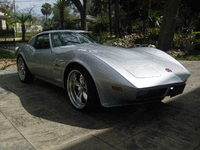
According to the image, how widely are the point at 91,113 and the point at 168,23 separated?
7.57m

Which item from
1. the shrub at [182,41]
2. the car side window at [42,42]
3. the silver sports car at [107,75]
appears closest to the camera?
the silver sports car at [107,75]

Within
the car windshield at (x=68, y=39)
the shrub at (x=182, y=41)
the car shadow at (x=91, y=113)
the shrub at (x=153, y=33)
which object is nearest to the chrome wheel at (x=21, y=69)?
the car shadow at (x=91, y=113)

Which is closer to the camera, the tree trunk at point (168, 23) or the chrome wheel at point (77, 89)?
the chrome wheel at point (77, 89)

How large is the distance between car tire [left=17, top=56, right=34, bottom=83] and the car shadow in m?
0.68

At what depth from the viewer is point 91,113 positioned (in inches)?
112

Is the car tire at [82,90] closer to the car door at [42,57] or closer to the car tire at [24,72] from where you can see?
the car door at [42,57]

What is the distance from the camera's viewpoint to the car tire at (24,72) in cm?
441

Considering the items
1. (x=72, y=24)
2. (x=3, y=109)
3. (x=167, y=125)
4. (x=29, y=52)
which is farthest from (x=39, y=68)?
(x=72, y=24)

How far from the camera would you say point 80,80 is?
115 inches

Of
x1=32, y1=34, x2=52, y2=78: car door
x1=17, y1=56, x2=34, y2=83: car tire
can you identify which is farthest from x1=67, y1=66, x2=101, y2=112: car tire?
x1=17, y1=56, x2=34, y2=83: car tire

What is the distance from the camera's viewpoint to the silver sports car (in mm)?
2334

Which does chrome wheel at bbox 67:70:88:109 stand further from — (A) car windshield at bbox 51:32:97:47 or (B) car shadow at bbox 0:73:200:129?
(A) car windshield at bbox 51:32:97:47

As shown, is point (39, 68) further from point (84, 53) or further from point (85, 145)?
point (85, 145)

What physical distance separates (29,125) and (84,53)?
1182 millimetres
